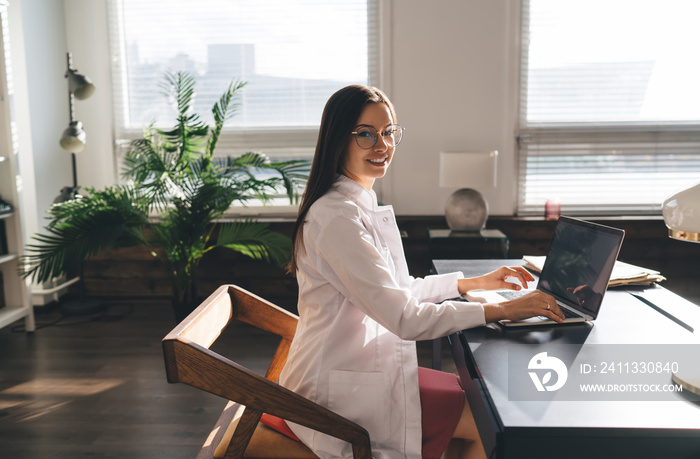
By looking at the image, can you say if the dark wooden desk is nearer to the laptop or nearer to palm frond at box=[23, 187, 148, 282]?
the laptop

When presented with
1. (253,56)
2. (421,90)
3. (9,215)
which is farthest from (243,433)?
(253,56)

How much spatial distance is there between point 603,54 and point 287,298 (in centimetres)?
300

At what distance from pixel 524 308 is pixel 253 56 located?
11.5ft

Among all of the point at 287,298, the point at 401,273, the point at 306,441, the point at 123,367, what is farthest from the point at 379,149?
the point at 287,298

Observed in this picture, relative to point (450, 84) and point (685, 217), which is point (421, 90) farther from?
point (685, 217)

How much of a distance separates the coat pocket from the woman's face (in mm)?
487

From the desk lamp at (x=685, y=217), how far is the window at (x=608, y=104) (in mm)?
3257

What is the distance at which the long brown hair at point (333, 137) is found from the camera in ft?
4.48

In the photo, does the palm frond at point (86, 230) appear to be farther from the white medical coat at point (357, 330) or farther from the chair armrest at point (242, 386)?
the chair armrest at point (242, 386)

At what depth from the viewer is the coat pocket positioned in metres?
1.21

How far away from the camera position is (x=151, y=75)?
430 centimetres

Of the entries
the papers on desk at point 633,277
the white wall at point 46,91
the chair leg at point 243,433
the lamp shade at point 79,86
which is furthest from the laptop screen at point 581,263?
the white wall at point 46,91

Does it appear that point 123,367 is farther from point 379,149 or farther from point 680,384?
point 680,384

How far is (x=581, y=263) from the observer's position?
1.45 m
